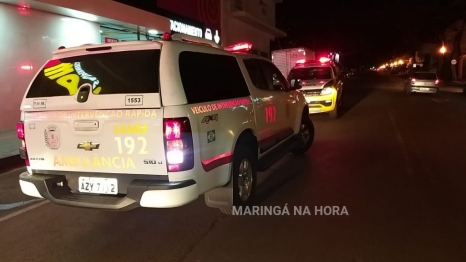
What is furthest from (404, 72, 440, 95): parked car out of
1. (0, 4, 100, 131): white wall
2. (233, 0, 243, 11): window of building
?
(0, 4, 100, 131): white wall

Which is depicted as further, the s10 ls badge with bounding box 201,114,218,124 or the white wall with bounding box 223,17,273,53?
the white wall with bounding box 223,17,273,53

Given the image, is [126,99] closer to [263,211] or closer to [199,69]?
[199,69]

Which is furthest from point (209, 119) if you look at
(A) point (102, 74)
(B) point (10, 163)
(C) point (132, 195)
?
(B) point (10, 163)

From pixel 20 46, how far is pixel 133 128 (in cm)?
948

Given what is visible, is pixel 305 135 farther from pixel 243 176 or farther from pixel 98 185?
pixel 98 185

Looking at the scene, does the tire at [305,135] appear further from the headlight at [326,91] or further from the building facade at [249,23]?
the building facade at [249,23]

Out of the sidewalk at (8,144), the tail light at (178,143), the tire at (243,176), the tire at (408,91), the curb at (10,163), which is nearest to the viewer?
the tail light at (178,143)

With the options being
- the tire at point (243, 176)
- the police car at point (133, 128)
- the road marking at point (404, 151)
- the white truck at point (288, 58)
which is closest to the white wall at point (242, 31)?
the white truck at point (288, 58)

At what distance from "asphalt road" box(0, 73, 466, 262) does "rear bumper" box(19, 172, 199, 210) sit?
0.49m

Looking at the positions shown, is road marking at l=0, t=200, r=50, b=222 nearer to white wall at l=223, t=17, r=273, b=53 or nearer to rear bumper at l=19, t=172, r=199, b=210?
rear bumper at l=19, t=172, r=199, b=210

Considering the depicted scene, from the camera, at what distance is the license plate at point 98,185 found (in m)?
4.33

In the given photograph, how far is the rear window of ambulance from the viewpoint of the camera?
4.27 metres

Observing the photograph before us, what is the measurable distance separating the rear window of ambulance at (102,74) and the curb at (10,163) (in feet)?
13.7

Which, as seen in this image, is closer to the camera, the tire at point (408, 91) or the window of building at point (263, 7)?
the tire at point (408, 91)
